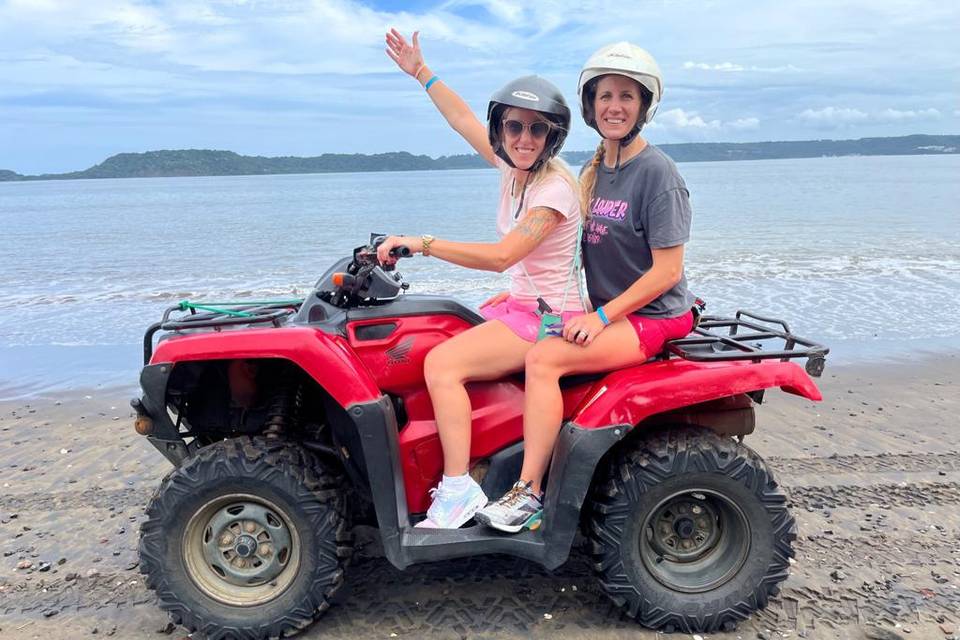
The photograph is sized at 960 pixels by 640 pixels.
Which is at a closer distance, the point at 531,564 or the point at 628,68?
the point at 628,68

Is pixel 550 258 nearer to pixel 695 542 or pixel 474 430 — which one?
pixel 474 430

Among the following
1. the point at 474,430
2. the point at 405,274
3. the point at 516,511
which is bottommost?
the point at 405,274

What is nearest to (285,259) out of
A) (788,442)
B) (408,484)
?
(788,442)

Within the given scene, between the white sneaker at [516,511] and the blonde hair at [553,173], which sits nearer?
the white sneaker at [516,511]

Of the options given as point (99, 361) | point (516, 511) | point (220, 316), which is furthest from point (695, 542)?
point (99, 361)

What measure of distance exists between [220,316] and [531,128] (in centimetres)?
158

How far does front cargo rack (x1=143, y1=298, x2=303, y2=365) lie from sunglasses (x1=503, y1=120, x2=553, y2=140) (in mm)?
1248

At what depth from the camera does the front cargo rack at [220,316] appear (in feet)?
10.6

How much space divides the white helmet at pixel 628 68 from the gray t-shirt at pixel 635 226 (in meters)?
0.21

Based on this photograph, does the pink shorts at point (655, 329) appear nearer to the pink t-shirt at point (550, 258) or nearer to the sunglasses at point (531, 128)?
the pink t-shirt at point (550, 258)

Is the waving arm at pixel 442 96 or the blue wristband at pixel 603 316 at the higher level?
the waving arm at pixel 442 96

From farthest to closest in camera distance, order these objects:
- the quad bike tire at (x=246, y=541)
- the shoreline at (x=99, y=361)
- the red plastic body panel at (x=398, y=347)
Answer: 1. the shoreline at (x=99, y=361)
2. the red plastic body panel at (x=398, y=347)
3. the quad bike tire at (x=246, y=541)

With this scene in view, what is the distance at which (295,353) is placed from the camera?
10.0 feet

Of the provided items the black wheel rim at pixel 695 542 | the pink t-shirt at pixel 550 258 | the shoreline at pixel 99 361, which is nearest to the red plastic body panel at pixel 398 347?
the pink t-shirt at pixel 550 258
